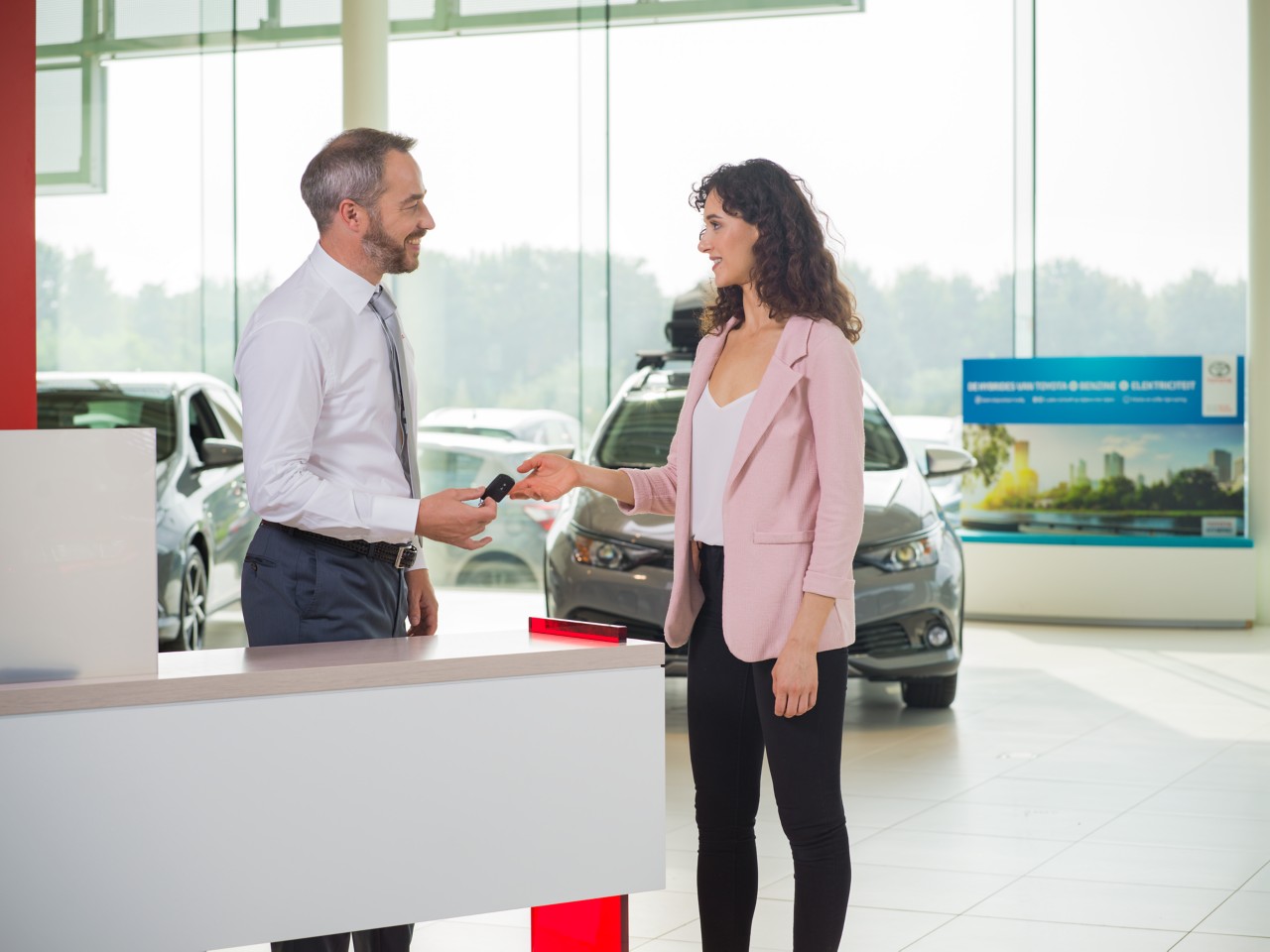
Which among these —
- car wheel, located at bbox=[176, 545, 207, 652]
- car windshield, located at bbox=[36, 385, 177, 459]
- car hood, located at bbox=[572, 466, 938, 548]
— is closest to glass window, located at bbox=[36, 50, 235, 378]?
car windshield, located at bbox=[36, 385, 177, 459]

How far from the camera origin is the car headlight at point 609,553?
5.91 meters

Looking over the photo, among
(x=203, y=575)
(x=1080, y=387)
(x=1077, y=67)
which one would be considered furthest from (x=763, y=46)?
(x=203, y=575)

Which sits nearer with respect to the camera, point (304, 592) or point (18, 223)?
point (304, 592)

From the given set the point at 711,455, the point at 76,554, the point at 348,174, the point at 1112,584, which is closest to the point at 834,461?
the point at 711,455

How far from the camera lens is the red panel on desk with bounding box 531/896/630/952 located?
2.61 metres

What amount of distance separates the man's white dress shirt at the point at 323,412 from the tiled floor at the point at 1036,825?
1331 mm

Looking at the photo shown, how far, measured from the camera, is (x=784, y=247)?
2.82 m

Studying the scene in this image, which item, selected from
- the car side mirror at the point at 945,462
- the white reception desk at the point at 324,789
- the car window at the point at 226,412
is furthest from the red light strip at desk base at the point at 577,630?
the car window at the point at 226,412

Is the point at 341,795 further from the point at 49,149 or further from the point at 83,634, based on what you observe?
the point at 49,149

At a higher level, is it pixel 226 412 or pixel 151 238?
pixel 151 238

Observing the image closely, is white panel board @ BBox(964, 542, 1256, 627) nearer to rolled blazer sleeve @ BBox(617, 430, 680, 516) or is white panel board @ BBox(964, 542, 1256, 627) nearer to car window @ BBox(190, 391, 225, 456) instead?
car window @ BBox(190, 391, 225, 456)

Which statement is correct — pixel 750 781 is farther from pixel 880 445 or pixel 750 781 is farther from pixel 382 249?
pixel 880 445

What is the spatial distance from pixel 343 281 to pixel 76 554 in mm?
863

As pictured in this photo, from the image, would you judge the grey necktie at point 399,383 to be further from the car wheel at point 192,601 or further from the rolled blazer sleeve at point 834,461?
the car wheel at point 192,601
